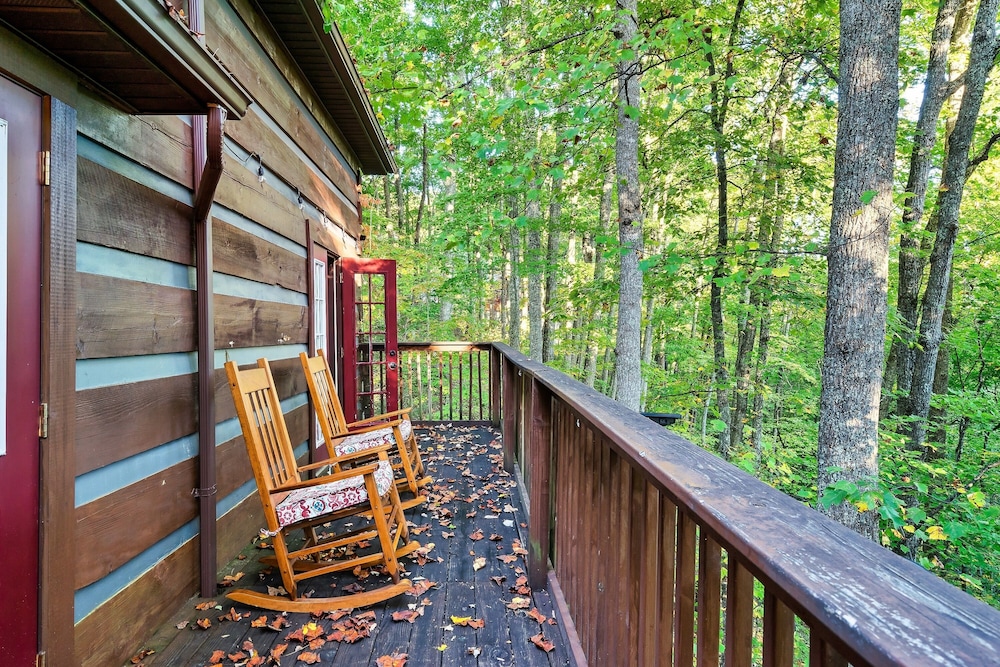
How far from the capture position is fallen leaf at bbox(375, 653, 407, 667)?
6.23 ft

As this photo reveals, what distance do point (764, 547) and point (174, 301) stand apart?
2396 mm

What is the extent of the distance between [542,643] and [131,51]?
8.03 ft

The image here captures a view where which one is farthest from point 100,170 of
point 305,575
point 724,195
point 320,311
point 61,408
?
point 724,195

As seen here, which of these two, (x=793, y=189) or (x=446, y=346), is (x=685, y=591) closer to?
(x=446, y=346)

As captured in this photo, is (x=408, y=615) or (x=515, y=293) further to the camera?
(x=515, y=293)

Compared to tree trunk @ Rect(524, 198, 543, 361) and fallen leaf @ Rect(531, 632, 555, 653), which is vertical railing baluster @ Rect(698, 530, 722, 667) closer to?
fallen leaf @ Rect(531, 632, 555, 653)

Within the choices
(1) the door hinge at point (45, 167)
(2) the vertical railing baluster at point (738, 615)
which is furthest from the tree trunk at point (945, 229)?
(1) the door hinge at point (45, 167)

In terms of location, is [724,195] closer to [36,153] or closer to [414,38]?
[414,38]

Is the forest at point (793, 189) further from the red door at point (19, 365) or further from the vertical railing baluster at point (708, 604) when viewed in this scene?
the red door at point (19, 365)

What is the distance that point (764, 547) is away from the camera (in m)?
0.61

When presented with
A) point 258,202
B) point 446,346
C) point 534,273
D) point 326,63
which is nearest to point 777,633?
point 258,202

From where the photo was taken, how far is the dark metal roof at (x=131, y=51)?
1.36 metres

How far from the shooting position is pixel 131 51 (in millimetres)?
1582

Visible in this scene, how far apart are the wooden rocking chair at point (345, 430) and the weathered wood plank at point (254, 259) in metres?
0.55
